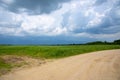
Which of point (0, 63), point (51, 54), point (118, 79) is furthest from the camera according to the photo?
point (51, 54)

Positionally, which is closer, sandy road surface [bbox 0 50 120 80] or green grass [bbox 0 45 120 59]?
sandy road surface [bbox 0 50 120 80]

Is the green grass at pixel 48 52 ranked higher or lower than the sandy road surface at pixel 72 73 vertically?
higher

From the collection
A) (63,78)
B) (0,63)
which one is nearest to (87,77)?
(63,78)

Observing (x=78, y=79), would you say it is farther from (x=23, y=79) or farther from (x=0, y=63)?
(x=0, y=63)

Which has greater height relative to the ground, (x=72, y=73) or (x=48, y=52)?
(x=48, y=52)

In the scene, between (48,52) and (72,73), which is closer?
(72,73)

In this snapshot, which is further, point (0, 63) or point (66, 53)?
point (66, 53)

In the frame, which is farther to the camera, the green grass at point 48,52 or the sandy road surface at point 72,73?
the green grass at point 48,52

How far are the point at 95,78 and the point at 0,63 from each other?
1418 centimetres

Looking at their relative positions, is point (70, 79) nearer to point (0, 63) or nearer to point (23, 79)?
point (23, 79)

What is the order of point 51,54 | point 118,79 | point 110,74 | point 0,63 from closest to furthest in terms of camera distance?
point 118,79 → point 110,74 → point 0,63 → point 51,54

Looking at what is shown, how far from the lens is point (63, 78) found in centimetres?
1215

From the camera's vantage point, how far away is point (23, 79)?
487 inches

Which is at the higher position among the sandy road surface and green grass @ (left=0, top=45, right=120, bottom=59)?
green grass @ (left=0, top=45, right=120, bottom=59)
